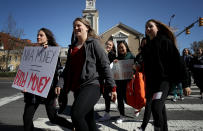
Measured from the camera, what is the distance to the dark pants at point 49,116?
2.36m

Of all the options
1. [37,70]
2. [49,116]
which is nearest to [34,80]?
[37,70]

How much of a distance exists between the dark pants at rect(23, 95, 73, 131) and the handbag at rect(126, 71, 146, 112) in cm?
141

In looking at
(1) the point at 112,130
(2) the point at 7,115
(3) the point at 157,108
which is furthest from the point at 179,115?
(2) the point at 7,115

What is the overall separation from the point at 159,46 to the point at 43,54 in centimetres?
185

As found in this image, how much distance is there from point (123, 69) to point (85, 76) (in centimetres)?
191

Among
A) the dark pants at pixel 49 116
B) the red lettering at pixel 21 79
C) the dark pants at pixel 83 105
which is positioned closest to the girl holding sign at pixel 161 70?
the dark pants at pixel 83 105

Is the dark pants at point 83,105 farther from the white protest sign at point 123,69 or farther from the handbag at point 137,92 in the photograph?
the white protest sign at point 123,69

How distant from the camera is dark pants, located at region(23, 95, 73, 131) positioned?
92.7 inches

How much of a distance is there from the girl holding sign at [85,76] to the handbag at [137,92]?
1304 millimetres

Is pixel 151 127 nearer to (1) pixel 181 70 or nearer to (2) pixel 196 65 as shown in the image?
(1) pixel 181 70

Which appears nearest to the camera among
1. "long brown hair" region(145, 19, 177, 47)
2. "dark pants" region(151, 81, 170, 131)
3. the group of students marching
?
the group of students marching

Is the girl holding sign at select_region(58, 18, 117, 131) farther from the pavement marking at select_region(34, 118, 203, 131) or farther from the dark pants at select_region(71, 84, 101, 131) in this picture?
the pavement marking at select_region(34, 118, 203, 131)

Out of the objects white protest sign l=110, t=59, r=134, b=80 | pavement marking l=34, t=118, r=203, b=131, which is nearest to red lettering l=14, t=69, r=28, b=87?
pavement marking l=34, t=118, r=203, b=131

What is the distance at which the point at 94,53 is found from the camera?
2.11m
